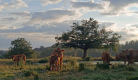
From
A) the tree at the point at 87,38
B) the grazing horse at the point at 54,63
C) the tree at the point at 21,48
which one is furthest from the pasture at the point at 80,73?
the tree at the point at 21,48

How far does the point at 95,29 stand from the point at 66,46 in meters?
7.57

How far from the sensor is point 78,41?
107ft

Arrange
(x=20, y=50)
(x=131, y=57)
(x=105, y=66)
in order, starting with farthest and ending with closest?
(x=20, y=50) → (x=131, y=57) → (x=105, y=66)

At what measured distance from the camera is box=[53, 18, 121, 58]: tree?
107ft

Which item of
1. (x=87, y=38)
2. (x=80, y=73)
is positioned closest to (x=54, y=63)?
(x=80, y=73)

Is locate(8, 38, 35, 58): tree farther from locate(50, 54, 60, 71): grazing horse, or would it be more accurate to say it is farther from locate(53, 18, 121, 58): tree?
locate(50, 54, 60, 71): grazing horse

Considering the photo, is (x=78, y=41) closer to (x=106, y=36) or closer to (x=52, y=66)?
(x=106, y=36)

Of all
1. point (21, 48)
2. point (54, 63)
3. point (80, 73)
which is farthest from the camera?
point (21, 48)

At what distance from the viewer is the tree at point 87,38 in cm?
3262

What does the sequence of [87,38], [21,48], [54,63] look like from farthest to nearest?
1. [21,48]
2. [87,38]
3. [54,63]

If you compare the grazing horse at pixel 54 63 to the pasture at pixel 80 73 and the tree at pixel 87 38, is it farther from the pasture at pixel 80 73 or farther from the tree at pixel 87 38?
the tree at pixel 87 38

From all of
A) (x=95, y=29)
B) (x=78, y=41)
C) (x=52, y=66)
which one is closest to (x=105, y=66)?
(x=52, y=66)

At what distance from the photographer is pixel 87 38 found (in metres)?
33.2

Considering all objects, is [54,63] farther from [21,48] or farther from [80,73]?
[21,48]
